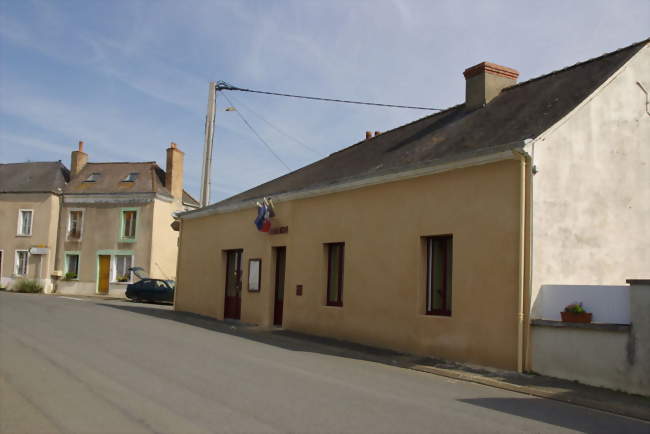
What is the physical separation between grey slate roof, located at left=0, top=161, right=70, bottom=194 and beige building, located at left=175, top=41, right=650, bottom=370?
2822cm

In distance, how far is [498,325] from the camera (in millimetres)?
11133

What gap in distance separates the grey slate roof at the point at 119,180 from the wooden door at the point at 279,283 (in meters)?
21.1

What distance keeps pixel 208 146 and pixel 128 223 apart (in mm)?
14076

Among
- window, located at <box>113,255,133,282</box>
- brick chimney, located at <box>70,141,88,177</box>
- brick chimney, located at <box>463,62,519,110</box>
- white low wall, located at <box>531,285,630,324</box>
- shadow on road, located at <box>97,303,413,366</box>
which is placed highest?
brick chimney, located at <box>70,141,88,177</box>

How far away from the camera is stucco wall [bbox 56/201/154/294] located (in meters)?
37.5

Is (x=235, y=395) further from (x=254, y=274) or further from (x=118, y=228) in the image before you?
(x=118, y=228)

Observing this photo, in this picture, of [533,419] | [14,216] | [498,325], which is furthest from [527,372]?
[14,216]

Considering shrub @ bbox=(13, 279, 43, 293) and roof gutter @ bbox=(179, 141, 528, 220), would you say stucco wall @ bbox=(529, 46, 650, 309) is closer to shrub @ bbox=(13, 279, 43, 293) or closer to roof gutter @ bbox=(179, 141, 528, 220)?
roof gutter @ bbox=(179, 141, 528, 220)

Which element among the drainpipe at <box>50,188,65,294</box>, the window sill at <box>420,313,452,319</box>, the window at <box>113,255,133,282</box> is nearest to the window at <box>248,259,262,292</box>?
the window sill at <box>420,313,452,319</box>

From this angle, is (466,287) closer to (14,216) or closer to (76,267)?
(76,267)

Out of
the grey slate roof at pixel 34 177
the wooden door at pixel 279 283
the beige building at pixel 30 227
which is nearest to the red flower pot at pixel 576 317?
the wooden door at pixel 279 283

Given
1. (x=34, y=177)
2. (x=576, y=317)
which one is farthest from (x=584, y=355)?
(x=34, y=177)

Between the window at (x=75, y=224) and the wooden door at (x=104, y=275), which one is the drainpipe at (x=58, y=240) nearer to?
the window at (x=75, y=224)

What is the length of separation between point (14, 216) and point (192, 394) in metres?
37.1
